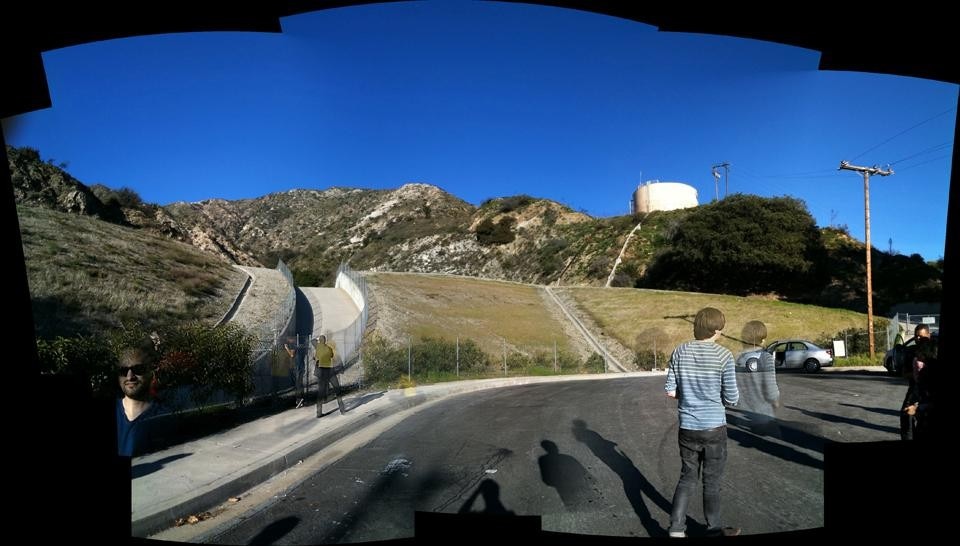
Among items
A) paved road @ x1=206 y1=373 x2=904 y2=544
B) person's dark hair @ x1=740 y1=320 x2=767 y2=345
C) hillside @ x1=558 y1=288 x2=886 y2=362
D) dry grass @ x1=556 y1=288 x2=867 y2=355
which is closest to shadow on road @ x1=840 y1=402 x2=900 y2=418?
paved road @ x1=206 y1=373 x2=904 y2=544

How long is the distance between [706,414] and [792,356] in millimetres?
4078

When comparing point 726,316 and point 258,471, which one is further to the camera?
point 258,471

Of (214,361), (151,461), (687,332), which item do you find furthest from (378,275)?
(687,332)

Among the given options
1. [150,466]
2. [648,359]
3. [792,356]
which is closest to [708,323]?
[792,356]

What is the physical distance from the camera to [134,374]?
180 inches

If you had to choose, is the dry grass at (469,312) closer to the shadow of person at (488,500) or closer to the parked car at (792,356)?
the parked car at (792,356)

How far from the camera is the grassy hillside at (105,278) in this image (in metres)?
18.8

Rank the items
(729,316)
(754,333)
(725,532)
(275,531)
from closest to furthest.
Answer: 1. (725,532)
2. (275,531)
3. (754,333)
4. (729,316)

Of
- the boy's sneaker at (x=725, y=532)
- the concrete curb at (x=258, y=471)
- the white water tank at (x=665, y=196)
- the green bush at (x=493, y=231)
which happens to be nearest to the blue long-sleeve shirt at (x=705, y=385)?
the boy's sneaker at (x=725, y=532)

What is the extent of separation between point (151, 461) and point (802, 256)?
840 cm

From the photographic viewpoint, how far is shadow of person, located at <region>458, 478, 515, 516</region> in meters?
5.10

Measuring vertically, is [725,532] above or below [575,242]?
below

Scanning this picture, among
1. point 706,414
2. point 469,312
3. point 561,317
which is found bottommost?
point 706,414

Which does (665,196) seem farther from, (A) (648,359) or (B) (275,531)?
(B) (275,531)
